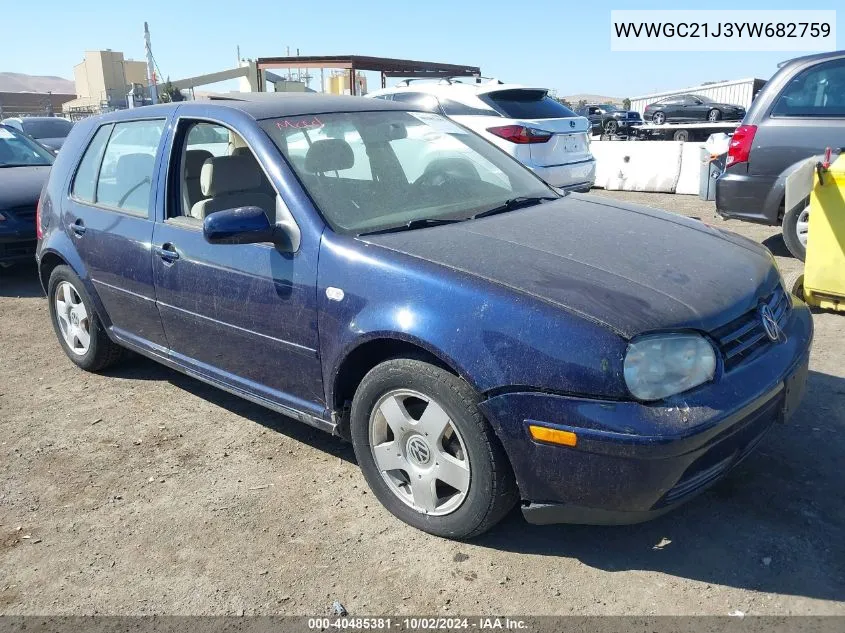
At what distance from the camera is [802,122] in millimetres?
6230

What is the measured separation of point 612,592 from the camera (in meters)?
2.48

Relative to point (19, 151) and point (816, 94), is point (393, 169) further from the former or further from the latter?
point (19, 151)

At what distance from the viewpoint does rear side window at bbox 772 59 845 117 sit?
6070 millimetres

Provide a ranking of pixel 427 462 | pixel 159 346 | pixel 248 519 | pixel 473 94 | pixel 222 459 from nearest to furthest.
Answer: pixel 427 462 → pixel 248 519 → pixel 222 459 → pixel 159 346 → pixel 473 94

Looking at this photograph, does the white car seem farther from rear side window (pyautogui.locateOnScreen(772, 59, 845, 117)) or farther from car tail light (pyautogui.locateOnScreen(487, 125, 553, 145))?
rear side window (pyautogui.locateOnScreen(772, 59, 845, 117))

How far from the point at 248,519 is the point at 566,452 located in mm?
1466

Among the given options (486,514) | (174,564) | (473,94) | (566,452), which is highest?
(473,94)

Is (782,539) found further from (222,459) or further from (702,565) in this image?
(222,459)

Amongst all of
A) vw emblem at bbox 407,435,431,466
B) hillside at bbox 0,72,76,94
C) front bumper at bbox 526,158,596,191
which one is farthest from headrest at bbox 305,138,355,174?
hillside at bbox 0,72,76,94

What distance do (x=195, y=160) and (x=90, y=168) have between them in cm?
98

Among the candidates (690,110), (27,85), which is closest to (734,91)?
(690,110)

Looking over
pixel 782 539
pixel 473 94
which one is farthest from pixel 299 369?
pixel 473 94

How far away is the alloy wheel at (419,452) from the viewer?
8.67ft

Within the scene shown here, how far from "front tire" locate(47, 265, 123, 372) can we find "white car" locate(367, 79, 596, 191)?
4.63 meters
